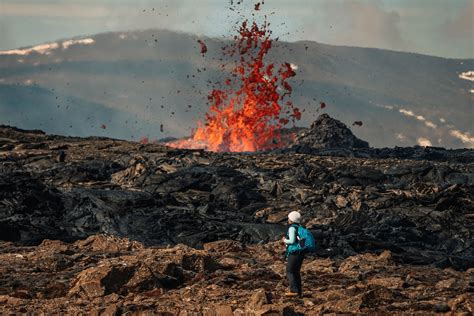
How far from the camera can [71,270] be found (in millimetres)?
25906

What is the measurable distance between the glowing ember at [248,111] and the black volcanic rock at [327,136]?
1890mm

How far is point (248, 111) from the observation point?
71.9 metres

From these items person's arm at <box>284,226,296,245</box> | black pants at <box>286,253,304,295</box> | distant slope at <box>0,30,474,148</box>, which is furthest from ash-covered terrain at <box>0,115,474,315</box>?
distant slope at <box>0,30,474,148</box>

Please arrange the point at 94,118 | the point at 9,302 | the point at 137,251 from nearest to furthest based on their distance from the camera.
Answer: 1. the point at 9,302
2. the point at 137,251
3. the point at 94,118

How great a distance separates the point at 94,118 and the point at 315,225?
434ft

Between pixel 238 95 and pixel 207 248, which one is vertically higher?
pixel 238 95

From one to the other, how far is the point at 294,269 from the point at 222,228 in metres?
15.2

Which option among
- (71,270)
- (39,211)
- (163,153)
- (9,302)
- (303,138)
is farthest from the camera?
(303,138)

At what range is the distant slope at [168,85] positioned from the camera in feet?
538

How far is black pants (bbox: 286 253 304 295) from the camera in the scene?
69.1 ft

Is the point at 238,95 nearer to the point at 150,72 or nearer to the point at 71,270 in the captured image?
the point at 71,270

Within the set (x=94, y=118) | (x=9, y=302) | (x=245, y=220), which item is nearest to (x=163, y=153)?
(x=245, y=220)

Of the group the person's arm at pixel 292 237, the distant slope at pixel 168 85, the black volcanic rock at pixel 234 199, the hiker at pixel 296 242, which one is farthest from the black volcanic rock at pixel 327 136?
the distant slope at pixel 168 85

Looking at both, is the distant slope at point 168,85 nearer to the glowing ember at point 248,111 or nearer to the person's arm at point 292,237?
the glowing ember at point 248,111
